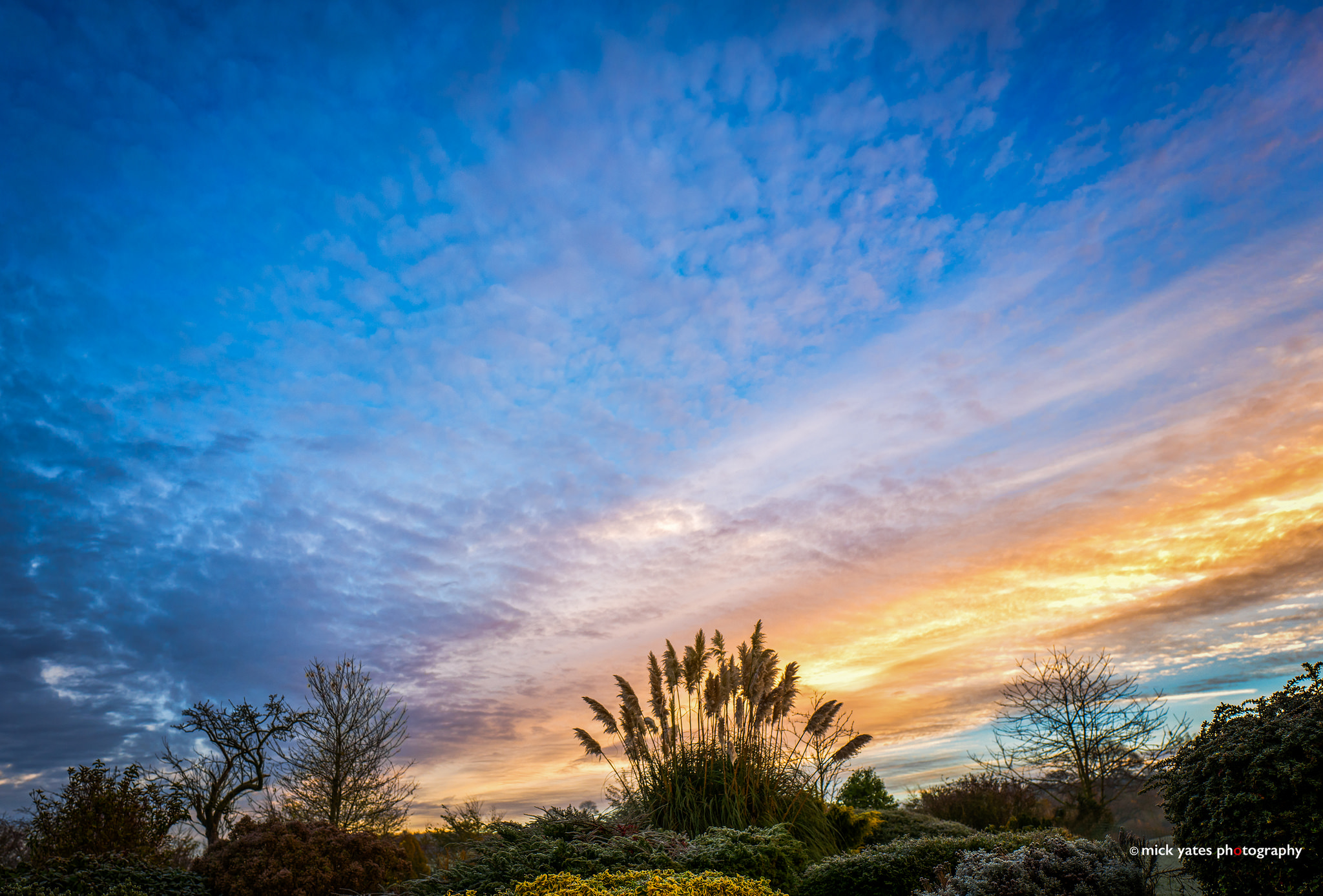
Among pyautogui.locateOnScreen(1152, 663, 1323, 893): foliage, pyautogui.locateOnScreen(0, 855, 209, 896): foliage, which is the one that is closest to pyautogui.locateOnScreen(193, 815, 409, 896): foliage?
pyautogui.locateOnScreen(0, 855, 209, 896): foliage

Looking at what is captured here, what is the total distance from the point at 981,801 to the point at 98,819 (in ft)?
Answer: 58.3

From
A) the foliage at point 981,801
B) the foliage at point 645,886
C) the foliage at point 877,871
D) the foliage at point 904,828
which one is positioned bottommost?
the foliage at point 981,801

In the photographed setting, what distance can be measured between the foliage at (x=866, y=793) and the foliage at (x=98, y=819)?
13.6 m

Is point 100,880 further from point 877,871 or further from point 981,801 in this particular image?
point 981,801

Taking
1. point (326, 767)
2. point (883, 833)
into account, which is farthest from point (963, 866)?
point (326, 767)

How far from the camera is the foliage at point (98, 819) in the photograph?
10.8 meters

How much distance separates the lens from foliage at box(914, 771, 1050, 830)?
15.5 meters

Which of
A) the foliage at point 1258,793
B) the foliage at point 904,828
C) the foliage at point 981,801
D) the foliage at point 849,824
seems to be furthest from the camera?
the foliage at point 981,801

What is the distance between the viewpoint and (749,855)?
6121mm

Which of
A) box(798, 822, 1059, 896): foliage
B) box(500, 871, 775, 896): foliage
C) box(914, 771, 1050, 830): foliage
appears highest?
box(500, 871, 775, 896): foliage

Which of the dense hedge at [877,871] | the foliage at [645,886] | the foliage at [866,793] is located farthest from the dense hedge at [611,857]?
the foliage at [866,793]

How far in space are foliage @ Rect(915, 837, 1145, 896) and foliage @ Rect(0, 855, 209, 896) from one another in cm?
778

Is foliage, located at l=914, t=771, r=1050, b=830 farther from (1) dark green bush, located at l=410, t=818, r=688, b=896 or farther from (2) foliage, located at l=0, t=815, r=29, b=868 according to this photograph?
(2) foliage, located at l=0, t=815, r=29, b=868

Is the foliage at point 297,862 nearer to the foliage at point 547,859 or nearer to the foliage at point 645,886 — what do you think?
the foliage at point 547,859
